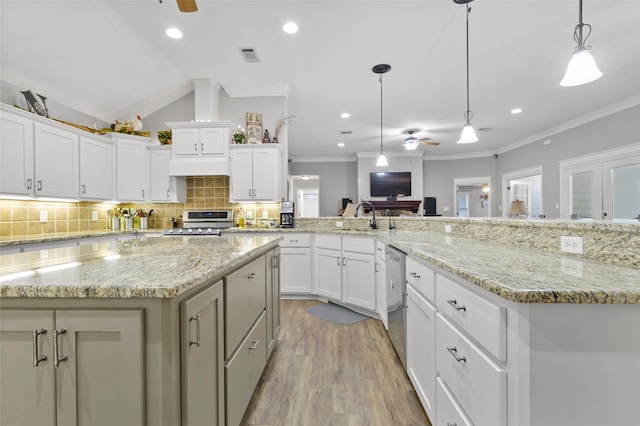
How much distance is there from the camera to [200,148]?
3.95 meters

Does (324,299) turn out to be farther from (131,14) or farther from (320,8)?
(131,14)

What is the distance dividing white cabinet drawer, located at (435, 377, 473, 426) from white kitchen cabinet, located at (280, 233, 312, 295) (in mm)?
2476

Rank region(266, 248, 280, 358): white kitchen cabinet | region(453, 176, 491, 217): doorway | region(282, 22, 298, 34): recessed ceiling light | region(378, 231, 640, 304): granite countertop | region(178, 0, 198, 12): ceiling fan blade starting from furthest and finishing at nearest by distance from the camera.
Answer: region(453, 176, 491, 217): doorway < region(282, 22, 298, 34): recessed ceiling light < region(266, 248, 280, 358): white kitchen cabinet < region(178, 0, 198, 12): ceiling fan blade < region(378, 231, 640, 304): granite countertop

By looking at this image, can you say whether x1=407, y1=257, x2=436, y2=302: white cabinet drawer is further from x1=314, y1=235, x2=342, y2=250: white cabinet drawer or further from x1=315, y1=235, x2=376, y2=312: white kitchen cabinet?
x1=314, y1=235, x2=342, y2=250: white cabinet drawer

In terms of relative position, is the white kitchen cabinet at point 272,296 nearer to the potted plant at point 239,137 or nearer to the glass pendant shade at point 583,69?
the glass pendant shade at point 583,69

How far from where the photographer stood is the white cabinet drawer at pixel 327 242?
3.32m

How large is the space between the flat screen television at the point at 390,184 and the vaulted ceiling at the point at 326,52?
11.4 feet

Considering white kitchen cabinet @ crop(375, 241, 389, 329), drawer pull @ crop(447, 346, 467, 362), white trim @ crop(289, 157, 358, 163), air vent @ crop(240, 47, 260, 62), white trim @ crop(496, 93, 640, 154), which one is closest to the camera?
drawer pull @ crop(447, 346, 467, 362)

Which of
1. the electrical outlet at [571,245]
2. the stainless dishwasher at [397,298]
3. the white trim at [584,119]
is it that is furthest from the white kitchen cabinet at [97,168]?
the white trim at [584,119]

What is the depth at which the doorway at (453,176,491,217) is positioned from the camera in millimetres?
8680

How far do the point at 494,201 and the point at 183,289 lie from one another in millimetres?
9408

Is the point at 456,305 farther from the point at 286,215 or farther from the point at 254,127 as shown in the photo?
the point at 254,127

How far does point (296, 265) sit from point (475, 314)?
9.39 feet

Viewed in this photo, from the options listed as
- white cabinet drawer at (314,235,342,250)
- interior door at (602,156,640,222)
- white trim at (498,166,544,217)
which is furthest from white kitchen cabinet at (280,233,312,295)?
white trim at (498,166,544,217)
